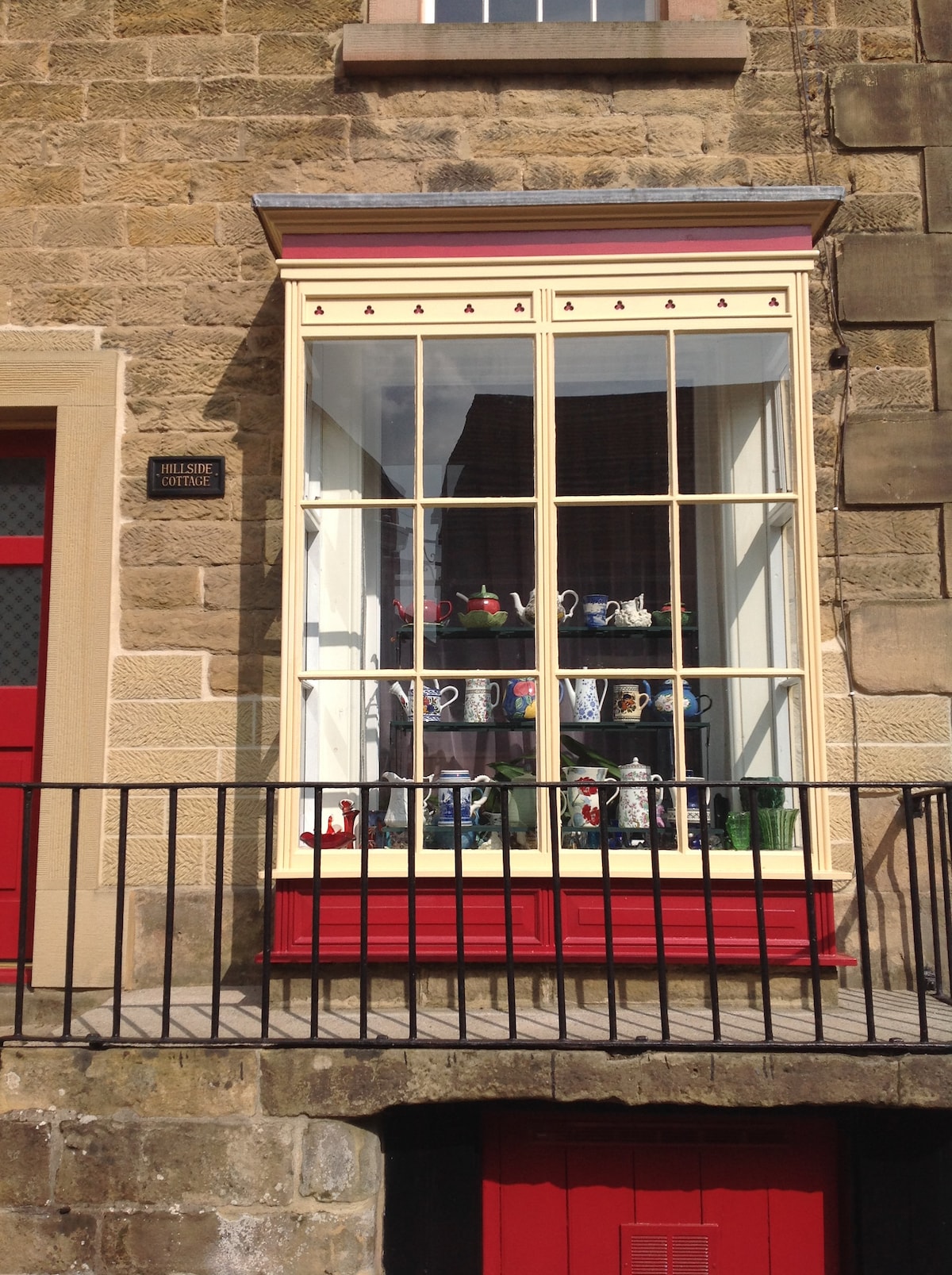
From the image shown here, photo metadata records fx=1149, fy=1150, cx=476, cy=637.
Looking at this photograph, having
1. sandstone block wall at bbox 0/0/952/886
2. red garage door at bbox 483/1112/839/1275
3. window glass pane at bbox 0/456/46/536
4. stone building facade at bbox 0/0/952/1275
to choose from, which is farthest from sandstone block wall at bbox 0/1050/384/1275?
window glass pane at bbox 0/456/46/536

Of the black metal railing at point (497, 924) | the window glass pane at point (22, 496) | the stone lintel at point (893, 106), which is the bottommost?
the black metal railing at point (497, 924)

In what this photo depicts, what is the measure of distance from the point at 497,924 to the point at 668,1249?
1.12 meters

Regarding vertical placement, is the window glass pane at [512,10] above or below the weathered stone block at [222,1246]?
above

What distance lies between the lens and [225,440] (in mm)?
4555

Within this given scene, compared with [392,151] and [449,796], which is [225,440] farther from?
[449,796]

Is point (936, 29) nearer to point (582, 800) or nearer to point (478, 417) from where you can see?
point (478, 417)

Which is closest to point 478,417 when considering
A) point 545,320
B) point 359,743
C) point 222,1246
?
point 545,320

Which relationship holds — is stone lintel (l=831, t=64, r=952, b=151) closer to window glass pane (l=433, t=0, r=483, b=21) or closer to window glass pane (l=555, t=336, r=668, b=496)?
window glass pane (l=555, t=336, r=668, b=496)

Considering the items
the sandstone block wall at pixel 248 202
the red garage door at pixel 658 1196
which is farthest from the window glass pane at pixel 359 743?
the red garage door at pixel 658 1196

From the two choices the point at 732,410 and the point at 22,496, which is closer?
the point at 732,410

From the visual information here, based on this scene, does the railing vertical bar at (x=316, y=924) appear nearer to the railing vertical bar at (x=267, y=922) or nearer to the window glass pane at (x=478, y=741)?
the railing vertical bar at (x=267, y=922)

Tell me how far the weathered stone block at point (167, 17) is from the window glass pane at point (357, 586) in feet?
7.10

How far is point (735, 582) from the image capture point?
169 inches

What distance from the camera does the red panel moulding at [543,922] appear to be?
12.8 ft
